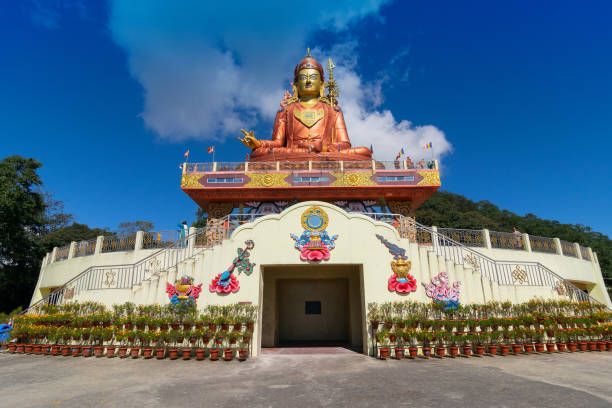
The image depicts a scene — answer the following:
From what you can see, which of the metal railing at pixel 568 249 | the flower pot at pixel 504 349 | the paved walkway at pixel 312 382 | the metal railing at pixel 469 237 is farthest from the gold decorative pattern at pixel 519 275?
the metal railing at pixel 568 249

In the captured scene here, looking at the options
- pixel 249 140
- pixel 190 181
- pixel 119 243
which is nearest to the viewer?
pixel 119 243

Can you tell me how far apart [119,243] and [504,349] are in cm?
1479

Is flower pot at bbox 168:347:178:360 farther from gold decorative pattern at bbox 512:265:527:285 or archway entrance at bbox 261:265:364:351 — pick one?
gold decorative pattern at bbox 512:265:527:285

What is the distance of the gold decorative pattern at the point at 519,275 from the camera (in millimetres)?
10953

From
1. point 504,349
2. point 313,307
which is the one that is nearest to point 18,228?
point 313,307

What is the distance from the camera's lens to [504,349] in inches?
338

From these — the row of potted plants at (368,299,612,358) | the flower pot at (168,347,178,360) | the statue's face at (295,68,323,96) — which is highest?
the statue's face at (295,68,323,96)

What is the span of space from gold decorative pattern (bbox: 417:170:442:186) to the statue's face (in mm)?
11085

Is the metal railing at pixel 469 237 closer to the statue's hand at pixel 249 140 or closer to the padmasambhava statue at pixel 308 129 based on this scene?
the padmasambhava statue at pixel 308 129

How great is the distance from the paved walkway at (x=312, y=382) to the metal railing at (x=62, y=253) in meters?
Result: 7.67

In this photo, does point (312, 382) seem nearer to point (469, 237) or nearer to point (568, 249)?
point (469, 237)

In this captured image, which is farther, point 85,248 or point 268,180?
point 268,180

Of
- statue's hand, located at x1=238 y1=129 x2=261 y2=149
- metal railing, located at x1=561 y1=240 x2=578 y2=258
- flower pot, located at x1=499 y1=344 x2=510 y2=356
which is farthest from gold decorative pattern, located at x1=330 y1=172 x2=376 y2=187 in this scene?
flower pot, located at x1=499 y1=344 x2=510 y2=356

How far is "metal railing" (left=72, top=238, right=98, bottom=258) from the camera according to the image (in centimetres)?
1438
